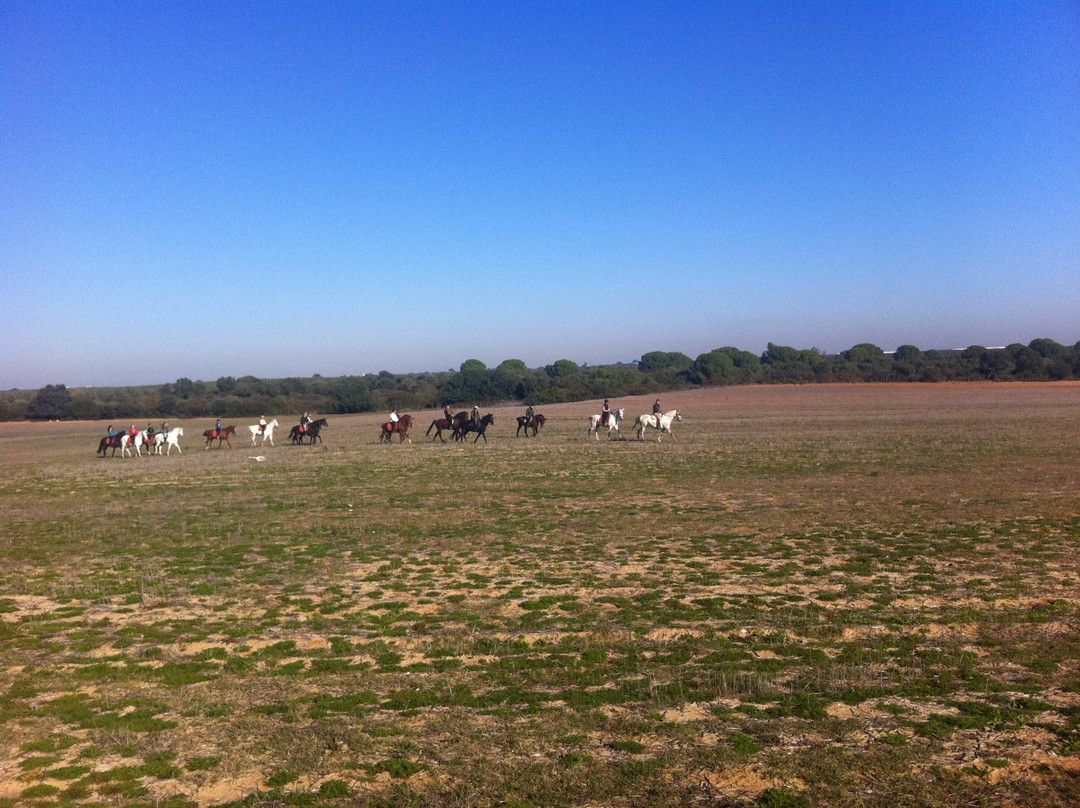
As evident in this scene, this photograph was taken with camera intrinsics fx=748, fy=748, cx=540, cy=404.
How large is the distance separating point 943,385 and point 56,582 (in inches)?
2919

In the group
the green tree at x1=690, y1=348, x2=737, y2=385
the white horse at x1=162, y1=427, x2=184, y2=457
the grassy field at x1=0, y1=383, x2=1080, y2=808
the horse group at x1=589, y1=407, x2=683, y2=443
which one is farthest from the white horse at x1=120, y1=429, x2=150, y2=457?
the green tree at x1=690, y1=348, x2=737, y2=385

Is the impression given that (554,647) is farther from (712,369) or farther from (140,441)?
(712,369)

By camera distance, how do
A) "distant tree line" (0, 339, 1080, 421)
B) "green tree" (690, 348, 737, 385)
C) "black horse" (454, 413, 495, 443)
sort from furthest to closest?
1. "green tree" (690, 348, 737, 385)
2. "distant tree line" (0, 339, 1080, 421)
3. "black horse" (454, 413, 495, 443)

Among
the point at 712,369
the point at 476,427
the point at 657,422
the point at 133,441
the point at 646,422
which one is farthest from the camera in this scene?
the point at 712,369

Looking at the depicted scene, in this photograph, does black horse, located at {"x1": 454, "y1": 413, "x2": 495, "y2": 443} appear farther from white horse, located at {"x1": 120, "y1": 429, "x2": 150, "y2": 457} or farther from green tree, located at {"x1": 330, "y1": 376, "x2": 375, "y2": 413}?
green tree, located at {"x1": 330, "y1": 376, "x2": 375, "y2": 413}

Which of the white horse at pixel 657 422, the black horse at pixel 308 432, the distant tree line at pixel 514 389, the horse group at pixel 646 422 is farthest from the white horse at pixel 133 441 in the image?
the distant tree line at pixel 514 389

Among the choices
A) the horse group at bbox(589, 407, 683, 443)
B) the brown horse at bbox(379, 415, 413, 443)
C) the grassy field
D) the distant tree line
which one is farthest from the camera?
the distant tree line

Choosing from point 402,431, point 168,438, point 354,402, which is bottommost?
point 402,431

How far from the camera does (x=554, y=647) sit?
8.20 m

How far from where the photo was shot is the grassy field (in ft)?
17.9

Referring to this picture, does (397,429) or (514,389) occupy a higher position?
(514,389)

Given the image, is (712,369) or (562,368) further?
(562,368)

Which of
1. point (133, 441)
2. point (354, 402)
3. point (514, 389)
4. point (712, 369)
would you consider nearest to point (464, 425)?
point (133, 441)

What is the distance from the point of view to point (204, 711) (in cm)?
670
